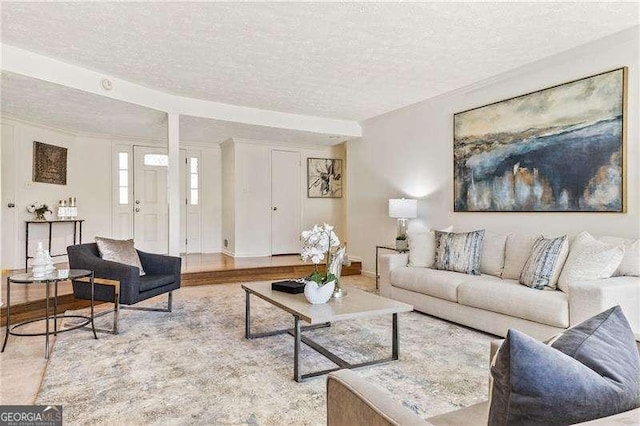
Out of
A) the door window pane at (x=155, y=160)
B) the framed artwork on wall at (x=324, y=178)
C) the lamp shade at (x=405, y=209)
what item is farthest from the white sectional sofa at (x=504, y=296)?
the door window pane at (x=155, y=160)

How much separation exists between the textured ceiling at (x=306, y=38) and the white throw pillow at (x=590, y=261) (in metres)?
1.71

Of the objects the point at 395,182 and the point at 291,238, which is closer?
the point at 395,182

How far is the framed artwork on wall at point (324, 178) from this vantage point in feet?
25.6

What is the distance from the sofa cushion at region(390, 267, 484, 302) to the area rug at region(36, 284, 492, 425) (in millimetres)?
282

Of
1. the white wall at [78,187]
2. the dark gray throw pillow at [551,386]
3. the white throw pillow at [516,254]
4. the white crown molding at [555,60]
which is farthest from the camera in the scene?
the white wall at [78,187]

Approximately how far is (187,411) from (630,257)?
3200 millimetres

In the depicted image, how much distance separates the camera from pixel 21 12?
2.89m

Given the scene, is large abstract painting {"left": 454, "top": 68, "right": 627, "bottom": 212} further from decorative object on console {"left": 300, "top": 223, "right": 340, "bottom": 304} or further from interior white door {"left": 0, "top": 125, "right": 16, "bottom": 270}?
interior white door {"left": 0, "top": 125, "right": 16, "bottom": 270}

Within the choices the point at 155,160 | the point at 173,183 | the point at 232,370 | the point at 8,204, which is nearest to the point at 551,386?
the point at 232,370

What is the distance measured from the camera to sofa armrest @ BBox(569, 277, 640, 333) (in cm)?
258

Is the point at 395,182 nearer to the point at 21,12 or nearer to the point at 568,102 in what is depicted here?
the point at 568,102

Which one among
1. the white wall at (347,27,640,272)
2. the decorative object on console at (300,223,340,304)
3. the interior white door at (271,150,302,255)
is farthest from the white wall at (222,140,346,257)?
the decorative object on console at (300,223,340,304)

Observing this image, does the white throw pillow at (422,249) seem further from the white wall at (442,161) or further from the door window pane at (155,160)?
the door window pane at (155,160)

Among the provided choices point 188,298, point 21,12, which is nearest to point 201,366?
point 188,298
